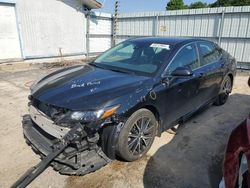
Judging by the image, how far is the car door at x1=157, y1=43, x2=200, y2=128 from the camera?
3.16 metres

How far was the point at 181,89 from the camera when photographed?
3359mm

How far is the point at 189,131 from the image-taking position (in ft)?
12.7

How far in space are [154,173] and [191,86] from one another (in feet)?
5.11

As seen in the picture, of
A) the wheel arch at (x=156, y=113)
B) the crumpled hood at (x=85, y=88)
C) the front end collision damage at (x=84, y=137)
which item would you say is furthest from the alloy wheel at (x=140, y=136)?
the crumpled hood at (x=85, y=88)

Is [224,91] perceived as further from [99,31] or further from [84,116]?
[99,31]

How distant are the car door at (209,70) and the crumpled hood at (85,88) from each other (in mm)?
1505

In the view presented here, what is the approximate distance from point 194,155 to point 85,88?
1.83 m

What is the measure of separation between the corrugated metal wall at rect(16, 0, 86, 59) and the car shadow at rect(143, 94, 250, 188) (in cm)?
879

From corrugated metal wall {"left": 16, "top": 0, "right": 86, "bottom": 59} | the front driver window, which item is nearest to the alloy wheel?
the front driver window

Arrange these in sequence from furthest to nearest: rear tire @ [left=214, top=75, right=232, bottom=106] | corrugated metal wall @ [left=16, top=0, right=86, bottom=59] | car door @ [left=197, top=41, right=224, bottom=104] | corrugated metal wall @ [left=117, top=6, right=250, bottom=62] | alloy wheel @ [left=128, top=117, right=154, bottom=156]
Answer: corrugated metal wall @ [left=16, top=0, right=86, bottom=59] → corrugated metal wall @ [left=117, top=6, right=250, bottom=62] → rear tire @ [left=214, top=75, right=232, bottom=106] → car door @ [left=197, top=41, right=224, bottom=104] → alloy wheel @ [left=128, top=117, right=154, bottom=156]

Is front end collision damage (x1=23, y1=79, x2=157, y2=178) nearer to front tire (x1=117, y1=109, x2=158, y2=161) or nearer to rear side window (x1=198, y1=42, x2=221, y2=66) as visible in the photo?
front tire (x1=117, y1=109, x2=158, y2=161)

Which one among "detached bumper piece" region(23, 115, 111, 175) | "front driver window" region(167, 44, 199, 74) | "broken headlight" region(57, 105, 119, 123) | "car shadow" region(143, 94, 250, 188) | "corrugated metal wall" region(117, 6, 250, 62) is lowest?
"car shadow" region(143, 94, 250, 188)

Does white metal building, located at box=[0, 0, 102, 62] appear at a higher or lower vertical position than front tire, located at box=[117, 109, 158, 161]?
higher

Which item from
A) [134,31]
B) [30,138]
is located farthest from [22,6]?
[30,138]
